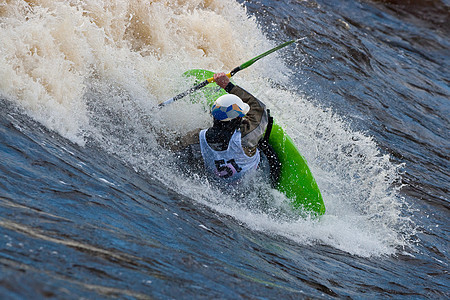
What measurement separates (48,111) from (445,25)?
16.8 metres

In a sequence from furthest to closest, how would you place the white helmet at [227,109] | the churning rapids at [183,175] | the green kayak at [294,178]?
1. the green kayak at [294,178]
2. the white helmet at [227,109]
3. the churning rapids at [183,175]

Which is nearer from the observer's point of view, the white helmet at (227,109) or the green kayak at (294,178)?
the white helmet at (227,109)

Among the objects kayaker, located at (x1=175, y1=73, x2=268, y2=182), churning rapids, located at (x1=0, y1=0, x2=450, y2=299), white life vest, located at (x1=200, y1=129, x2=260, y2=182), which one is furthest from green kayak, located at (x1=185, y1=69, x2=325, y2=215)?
white life vest, located at (x1=200, y1=129, x2=260, y2=182)

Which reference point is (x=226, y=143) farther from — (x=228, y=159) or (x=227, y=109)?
(x=227, y=109)

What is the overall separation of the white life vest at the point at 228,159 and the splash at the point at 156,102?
0.68ft

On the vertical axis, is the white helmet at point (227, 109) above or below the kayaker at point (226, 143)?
above

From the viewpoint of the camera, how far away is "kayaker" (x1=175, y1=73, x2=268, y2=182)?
5074 millimetres

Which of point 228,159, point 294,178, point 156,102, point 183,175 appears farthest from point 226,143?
point 156,102

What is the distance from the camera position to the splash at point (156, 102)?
5047mm

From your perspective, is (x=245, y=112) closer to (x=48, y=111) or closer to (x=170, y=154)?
(x=170, y=154)

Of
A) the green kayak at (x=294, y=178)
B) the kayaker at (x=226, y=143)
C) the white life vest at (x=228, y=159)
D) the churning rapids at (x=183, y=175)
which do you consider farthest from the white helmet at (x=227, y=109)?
the green kayak at (x=294, y=178)

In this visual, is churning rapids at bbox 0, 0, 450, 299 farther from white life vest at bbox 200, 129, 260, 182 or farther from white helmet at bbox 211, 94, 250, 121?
white helmet at bbox 211, 94, 250, 121

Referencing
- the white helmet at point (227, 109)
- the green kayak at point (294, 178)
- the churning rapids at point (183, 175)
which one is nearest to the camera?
the churning rapids at point (183, 175)

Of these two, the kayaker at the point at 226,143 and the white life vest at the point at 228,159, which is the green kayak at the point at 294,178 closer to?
the kayaker at the point at 226,143
